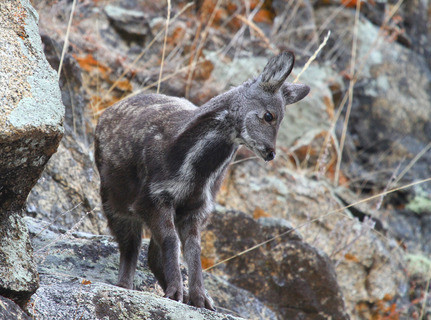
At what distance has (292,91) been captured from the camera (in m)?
4.59

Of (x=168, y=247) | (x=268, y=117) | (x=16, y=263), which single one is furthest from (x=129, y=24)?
(x=16, y=263)

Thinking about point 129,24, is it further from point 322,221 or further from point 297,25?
point 322,221

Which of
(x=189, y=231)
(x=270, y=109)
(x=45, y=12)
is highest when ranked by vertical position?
(x=270, y=109)

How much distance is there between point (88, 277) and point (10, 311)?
5.02ft

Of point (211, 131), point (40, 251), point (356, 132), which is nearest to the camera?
point (40, 251)

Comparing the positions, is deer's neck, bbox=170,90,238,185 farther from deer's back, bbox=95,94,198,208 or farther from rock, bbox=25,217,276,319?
rock, bbox=25,217,276,319

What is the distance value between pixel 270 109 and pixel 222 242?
2147 mm

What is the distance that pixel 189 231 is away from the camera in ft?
13.7

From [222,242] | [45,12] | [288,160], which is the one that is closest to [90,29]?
[45,12]

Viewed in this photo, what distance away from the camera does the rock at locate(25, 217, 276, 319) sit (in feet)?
9.55

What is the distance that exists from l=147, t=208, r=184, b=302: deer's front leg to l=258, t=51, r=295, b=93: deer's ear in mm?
1179

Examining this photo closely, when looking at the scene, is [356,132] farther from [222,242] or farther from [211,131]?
[211,131]

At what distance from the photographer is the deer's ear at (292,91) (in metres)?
4.54

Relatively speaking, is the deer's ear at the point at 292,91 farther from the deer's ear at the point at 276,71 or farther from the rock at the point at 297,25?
the rock at the point at 297,25
